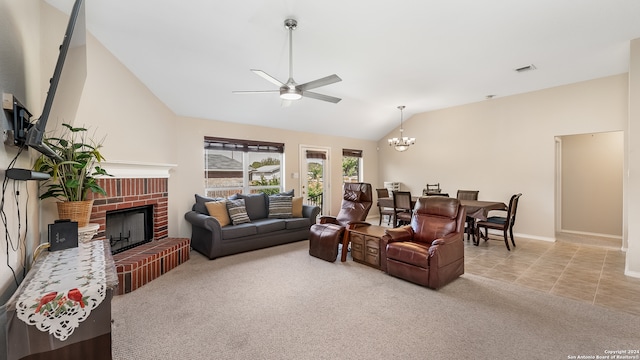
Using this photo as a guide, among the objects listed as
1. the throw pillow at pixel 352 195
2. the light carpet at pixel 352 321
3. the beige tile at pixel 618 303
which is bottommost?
the light carpet at pixel 352 321

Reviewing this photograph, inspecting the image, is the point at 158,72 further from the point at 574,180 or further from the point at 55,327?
the point at 574,180

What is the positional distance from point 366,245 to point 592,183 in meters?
5.60

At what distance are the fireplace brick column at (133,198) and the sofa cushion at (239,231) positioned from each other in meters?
1.03

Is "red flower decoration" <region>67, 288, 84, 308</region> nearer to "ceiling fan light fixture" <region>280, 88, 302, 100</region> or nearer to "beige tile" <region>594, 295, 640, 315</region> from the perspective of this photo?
"ceiling fan light fixture" <region>280, 88, 302, 100</region>

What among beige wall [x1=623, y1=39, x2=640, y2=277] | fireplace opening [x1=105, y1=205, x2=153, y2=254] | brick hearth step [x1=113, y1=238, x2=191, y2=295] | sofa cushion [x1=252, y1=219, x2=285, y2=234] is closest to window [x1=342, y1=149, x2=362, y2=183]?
sofa cushion [x1=252, y1=219, x2=285, y2=234]

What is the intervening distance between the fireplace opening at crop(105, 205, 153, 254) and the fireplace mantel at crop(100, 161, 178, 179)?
1.63 feet

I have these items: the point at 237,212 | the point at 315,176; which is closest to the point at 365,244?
the point at 237,212

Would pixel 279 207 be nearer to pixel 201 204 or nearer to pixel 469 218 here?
pixel 201 204

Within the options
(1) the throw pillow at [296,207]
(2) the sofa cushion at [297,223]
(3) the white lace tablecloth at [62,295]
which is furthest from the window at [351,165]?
(3) the white lace tablecloth at [62,295]

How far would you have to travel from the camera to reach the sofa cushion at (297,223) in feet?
16.8

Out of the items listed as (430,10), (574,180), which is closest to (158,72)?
(430,10)

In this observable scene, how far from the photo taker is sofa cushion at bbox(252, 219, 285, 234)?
4.68 m

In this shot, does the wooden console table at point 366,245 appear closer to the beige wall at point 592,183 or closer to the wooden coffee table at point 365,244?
the wooden coffee table at point 365,244

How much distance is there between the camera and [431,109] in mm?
6926
